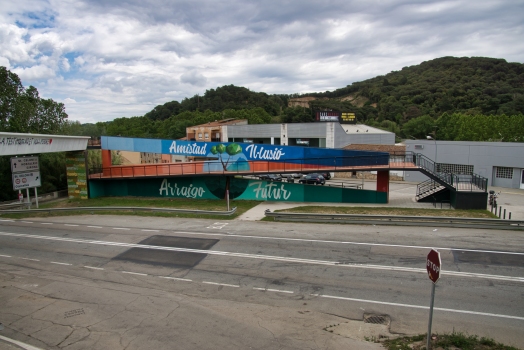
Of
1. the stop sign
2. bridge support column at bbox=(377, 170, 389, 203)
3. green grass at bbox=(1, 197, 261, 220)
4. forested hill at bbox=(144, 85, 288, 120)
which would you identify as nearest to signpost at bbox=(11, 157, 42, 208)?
green grass at bbox=(1, 197, 261, 220)

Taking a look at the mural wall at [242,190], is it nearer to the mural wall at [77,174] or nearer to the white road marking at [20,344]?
the mural wall at [77,174]

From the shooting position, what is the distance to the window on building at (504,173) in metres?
41.7

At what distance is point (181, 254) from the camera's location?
14.8 metres

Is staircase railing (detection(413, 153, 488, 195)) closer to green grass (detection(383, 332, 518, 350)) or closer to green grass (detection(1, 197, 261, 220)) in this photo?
green grass (detection(1, 197, 261, 220))

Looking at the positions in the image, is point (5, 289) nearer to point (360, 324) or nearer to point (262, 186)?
point (360, 324)

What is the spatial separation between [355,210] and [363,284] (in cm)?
1192

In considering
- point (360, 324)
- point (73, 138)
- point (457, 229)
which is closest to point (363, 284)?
point (360, 324)

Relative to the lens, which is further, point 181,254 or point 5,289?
point 181,254

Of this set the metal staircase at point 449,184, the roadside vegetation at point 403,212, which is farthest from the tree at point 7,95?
the metal staircase at point 449,184

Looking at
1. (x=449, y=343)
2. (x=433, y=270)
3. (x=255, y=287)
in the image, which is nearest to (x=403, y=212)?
(x=255, y=287)

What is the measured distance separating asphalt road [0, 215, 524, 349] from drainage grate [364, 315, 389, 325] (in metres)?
0.16

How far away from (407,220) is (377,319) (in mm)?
10343

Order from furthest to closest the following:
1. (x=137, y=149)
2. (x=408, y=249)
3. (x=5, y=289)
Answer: (x=137, y=149) < (x=408, y=249) < (x=5, y=289)

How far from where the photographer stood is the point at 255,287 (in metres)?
11.2
